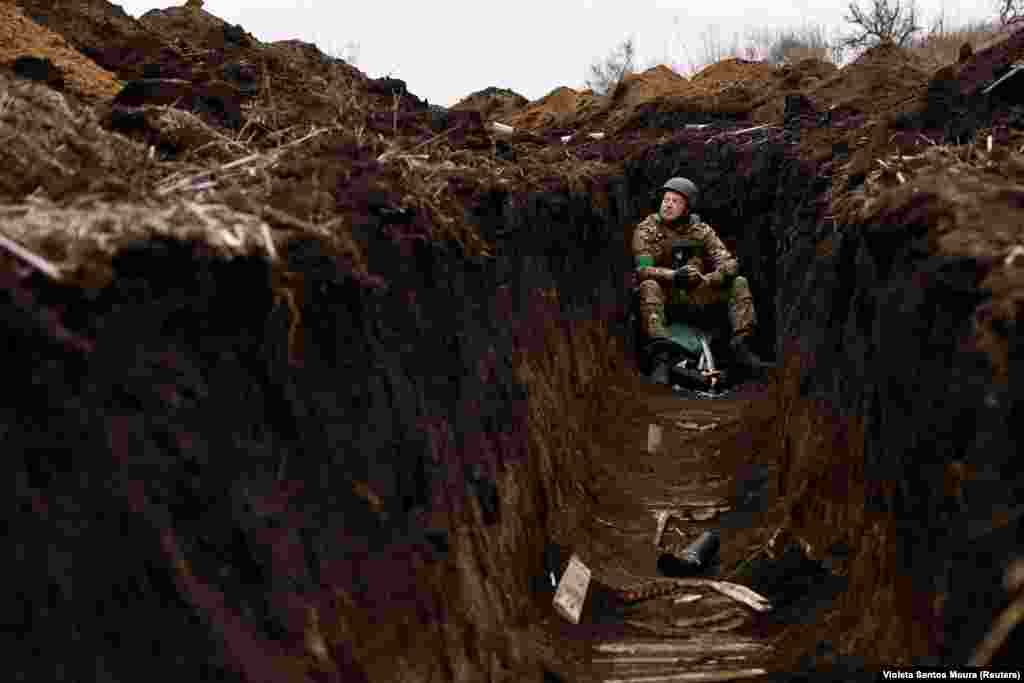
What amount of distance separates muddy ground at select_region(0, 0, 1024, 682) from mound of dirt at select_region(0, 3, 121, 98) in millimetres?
41

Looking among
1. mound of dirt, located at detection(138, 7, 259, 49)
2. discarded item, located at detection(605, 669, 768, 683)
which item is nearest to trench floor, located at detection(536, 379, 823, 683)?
discarded item, located at detection(605, 669, 768, 683)

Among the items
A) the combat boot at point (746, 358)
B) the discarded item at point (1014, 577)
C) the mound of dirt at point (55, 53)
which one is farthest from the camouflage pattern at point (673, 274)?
the discarded item at point (1014, 577)

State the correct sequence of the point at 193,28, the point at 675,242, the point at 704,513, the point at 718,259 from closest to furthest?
the point at 704,513 < the point at 193,28 < the point at 718,259 < the point at 675,242

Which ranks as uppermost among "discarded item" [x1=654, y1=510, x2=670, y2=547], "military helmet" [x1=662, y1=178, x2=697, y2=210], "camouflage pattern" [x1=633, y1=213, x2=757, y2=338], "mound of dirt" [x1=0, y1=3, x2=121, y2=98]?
"mound of dirt" [x1=0, y1=3, x2=121, y2=98]

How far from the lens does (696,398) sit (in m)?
9.92

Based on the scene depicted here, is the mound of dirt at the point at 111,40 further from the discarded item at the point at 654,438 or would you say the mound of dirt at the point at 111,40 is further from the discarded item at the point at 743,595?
the discarded item at the point at 654,438

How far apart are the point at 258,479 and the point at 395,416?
0.85 metres

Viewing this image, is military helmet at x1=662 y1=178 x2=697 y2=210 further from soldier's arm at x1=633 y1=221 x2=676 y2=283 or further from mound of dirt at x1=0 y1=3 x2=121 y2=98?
mound of dirt at x1=0 y1=3 x2=121 y2=98

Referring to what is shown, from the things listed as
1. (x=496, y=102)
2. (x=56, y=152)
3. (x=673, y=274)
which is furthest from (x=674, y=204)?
(x=496, y=102)

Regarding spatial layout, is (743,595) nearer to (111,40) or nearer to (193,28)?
(111,40)

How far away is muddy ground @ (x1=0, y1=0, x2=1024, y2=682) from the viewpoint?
6.38 feet

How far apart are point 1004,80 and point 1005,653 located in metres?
6.65

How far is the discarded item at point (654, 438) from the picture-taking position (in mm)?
8031

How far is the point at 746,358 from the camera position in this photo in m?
10.7
